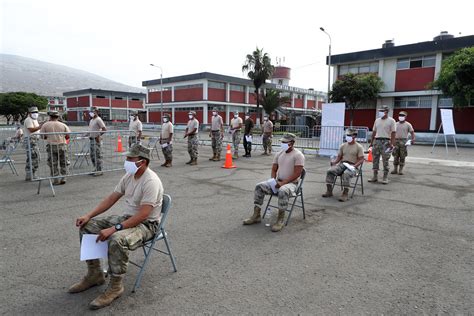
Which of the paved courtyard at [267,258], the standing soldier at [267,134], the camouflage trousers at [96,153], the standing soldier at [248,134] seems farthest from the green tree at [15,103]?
the paved courtyard at [267,258]

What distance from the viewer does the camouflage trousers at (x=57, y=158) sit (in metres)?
7.46

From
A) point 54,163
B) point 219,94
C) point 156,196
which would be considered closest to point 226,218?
point 156,196

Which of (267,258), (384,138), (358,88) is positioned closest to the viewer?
(267,258)

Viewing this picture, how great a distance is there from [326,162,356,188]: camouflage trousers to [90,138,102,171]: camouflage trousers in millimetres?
6437

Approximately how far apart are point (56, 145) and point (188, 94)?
4119 centimetres

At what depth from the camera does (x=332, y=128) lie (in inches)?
519

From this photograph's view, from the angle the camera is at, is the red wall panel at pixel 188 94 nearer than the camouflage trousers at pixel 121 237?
No

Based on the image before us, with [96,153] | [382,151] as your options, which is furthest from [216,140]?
[382,151]

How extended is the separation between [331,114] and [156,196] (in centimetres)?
1156

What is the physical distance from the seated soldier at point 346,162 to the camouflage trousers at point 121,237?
4542 millimetres

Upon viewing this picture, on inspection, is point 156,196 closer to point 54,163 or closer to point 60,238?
point 60,238

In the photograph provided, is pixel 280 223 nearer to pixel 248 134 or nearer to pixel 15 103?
pixel 248 134

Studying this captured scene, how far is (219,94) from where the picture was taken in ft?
154

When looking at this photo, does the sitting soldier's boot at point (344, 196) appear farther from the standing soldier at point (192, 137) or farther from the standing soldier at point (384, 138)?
the standing soldier at point (192, 137)
